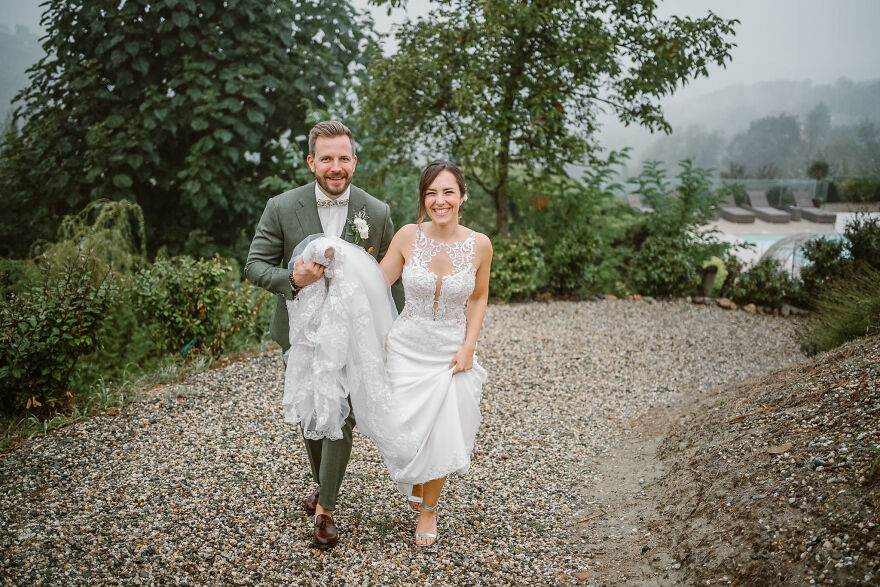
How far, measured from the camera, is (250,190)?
7.84 meters

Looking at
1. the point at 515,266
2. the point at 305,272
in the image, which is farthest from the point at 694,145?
the point at 305,272

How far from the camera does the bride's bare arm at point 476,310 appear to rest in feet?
9.02

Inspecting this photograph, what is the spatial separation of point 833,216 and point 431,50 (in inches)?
396

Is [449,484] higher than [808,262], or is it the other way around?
[808,262]

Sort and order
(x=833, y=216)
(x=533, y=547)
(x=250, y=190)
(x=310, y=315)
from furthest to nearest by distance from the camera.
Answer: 1. (x=833, y=216)
2. (x=250, y=190)
3. (x=533, y=547)
4. (x=310, y=315)

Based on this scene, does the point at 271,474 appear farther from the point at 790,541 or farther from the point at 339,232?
the point at 790,541

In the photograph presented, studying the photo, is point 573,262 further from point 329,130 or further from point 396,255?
point 329,130

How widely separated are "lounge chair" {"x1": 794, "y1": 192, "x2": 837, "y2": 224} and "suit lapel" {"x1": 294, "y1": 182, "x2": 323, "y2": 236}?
43.2 ft

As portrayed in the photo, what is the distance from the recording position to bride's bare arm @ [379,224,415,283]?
2801 mm

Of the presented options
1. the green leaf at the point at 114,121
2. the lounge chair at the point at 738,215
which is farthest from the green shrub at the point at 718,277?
the green leaf at the point at 114,121

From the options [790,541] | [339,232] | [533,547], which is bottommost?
[533,547]

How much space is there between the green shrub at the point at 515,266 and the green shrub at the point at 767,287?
2.82 metres

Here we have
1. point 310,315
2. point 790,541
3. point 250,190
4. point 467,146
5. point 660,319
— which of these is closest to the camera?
point 790,541

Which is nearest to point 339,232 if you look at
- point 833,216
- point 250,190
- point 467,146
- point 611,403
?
point 611,403
